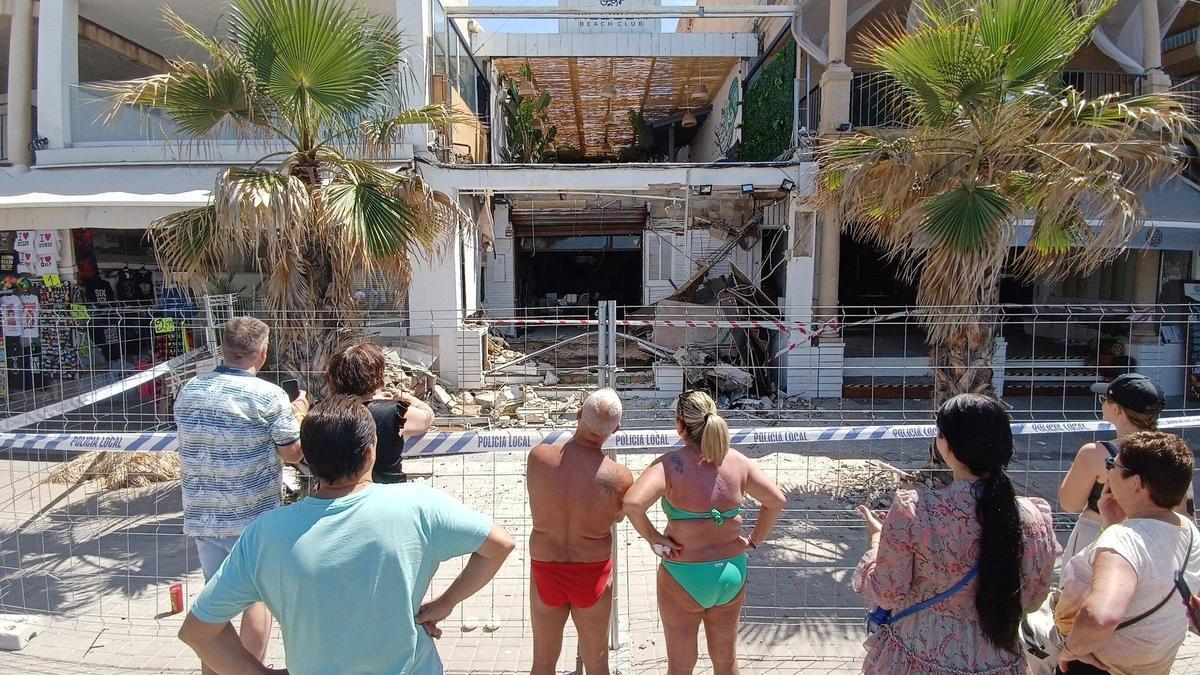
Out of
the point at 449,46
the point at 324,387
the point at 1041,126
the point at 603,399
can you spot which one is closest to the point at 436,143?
the point at 449,46

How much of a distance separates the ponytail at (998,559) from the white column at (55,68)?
12085mm

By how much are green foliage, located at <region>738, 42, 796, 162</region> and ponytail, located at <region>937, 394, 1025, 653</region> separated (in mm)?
9618

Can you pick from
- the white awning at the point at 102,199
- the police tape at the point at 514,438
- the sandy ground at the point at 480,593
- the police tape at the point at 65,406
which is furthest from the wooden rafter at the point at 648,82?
the police tape at the point at 514,438

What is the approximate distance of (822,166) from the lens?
6.28 m

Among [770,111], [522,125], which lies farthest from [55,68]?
[770,111]

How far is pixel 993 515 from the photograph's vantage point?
2.10 meters

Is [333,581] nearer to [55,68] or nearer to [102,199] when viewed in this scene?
[102,199]

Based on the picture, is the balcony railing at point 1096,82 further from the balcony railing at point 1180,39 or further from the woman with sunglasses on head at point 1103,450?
the woman with sunglasses on head at point 1103,450

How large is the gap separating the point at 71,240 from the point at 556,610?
1023 cm

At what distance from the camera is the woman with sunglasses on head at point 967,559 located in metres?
2.11

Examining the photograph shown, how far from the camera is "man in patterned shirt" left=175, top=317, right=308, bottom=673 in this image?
3.08 m

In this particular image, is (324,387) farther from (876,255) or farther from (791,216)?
(876,255)

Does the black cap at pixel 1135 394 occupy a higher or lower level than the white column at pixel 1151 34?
lower

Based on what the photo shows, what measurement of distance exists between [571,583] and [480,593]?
5.88 ft
